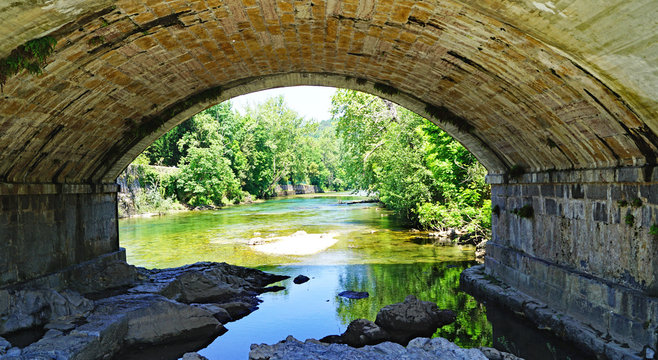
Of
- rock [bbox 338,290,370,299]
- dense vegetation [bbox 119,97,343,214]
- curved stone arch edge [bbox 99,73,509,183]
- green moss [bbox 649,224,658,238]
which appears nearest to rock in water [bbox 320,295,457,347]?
rock [bbox 338,290,370,299]

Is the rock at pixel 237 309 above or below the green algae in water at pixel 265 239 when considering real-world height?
below

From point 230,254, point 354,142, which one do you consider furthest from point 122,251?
point 354,142

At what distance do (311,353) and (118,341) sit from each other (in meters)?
2.95

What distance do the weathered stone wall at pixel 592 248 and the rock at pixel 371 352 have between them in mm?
1895

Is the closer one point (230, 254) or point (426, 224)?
point (230, 254)

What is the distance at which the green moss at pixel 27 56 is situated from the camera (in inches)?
176

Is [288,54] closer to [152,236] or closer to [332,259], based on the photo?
[332,259]

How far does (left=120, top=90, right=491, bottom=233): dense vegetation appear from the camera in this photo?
53.3ft

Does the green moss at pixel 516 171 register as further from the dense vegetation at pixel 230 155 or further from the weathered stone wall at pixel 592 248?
the dense vegetation at pixel 230 155

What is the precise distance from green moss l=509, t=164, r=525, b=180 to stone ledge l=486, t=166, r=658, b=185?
0.06m

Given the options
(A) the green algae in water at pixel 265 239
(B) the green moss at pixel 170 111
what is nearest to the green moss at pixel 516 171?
(A) the green algae in water at pixel 265 239

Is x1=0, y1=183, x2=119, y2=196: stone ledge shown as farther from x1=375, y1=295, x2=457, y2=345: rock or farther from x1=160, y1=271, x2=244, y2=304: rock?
x1=375, y1=295, x2=457, y2=345: rock

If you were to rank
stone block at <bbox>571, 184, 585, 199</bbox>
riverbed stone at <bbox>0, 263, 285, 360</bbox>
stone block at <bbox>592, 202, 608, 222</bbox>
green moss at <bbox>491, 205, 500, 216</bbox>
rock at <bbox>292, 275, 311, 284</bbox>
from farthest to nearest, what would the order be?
rock at <bbox>292, 275, 311, 284</bbox>, green moss at <bbox>491, 205, 500, 216</bbox>, stone block at <bbox>571, 184, 585, 199</bbox>, stone block at <bbox>592, 202, 608, 222</bbox>, riverbed stone at <bbox>0, 263, 285, 360</bbox>

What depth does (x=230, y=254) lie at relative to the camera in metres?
14.7
